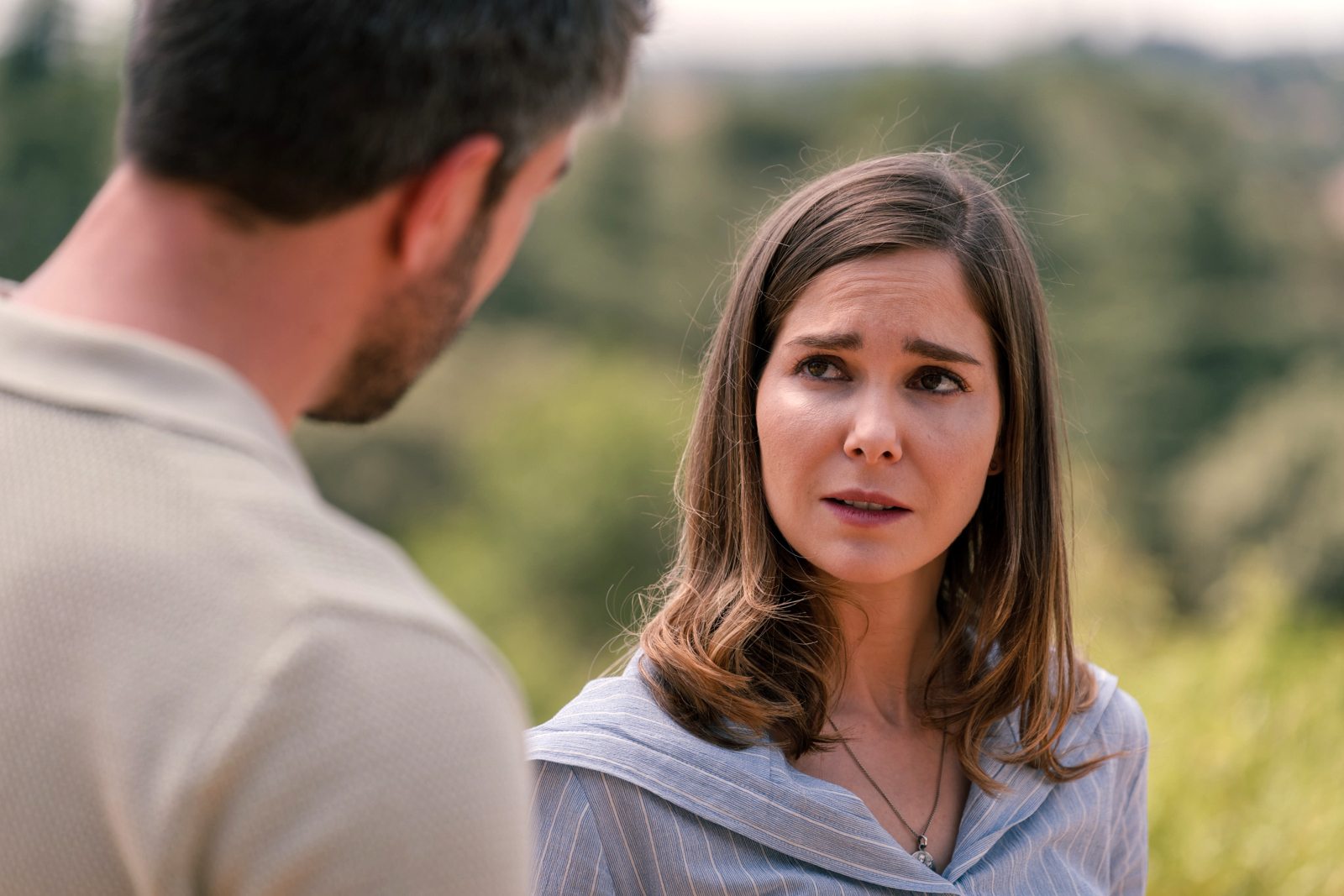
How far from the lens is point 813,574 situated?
2.19m

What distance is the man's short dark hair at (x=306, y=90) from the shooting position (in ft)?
3.40

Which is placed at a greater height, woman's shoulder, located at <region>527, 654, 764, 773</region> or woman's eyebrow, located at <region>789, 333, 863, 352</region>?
woman's eyebrow, located at <region>789, 333, 863, 352</region>

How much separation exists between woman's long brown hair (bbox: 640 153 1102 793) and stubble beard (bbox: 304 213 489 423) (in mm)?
995

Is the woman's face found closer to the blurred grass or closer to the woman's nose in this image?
the woman's nose

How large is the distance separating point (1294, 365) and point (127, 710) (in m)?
30.0

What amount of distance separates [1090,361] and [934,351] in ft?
101

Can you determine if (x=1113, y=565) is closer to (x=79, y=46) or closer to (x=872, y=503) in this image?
(x=872, y=503)

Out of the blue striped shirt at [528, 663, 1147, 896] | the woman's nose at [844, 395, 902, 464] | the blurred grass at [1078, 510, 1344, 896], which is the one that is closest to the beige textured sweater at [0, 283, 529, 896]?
the blue striped shirt at [528, 663, 1147, 896]

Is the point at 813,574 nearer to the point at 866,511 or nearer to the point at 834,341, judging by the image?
the point at 866,511

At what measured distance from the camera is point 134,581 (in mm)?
967

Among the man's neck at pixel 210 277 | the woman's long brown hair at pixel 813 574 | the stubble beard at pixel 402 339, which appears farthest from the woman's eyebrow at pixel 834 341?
the man's neck at pixel 210 277

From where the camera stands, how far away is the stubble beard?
114 centimetres

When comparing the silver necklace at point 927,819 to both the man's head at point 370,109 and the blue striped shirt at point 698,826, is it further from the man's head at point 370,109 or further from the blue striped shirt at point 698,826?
the man's head at point 370,109

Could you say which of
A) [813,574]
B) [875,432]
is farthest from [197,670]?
[813,574]
